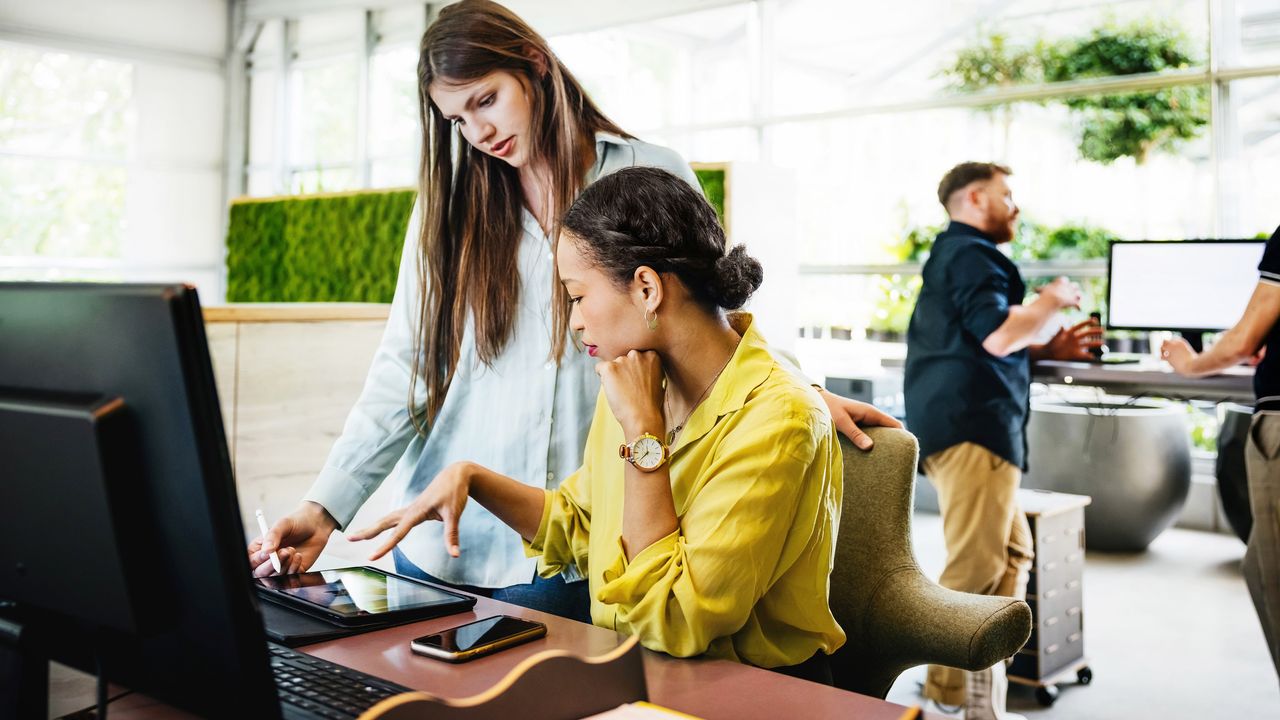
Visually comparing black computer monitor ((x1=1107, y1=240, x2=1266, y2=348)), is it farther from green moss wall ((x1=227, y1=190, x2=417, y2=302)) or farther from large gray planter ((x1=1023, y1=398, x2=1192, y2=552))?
green moss wall ((x1=227, y1=190, x2=417, y2=302))

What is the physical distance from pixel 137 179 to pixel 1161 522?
9616 mm

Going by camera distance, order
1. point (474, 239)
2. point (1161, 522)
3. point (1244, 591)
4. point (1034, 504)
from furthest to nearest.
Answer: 1. point (1161, 522)
2. point (1244, 591)
3. point (1034, 504)
4. point (474, 239)

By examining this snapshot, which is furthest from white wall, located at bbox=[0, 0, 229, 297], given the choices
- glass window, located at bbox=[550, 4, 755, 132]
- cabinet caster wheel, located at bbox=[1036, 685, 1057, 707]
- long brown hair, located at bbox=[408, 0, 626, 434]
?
long brown hair, located at bbox=[408, 0, 626, 434]

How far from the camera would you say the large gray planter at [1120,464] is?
5.00 meters

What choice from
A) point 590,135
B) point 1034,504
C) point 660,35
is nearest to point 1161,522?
point 1034,504

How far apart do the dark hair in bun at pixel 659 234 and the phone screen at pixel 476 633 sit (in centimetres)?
46

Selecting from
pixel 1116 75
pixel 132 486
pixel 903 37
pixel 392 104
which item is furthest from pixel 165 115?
pixel 132 486

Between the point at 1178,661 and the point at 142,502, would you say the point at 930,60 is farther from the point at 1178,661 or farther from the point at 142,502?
the point at 142,502

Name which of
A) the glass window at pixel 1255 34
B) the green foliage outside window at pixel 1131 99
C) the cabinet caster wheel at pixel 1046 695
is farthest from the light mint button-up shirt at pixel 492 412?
the glass window at pixel 1255 34

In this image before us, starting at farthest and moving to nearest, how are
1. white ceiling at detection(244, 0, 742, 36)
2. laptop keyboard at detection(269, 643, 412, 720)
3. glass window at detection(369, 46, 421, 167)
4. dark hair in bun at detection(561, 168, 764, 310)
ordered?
glass window at detection(369, 46, 421, 167) → white ceiling at detection(244, 0, 742, 36) → dark hair in bun at detection(561, 168, 764, 310) → laptop keyboard at detection(269, 643, 412, 720)

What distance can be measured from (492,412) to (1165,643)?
315 cm

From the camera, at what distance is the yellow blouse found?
1.21 meters

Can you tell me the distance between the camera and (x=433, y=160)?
1.79 m

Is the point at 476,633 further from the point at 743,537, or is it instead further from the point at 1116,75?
the point at 1116,75
